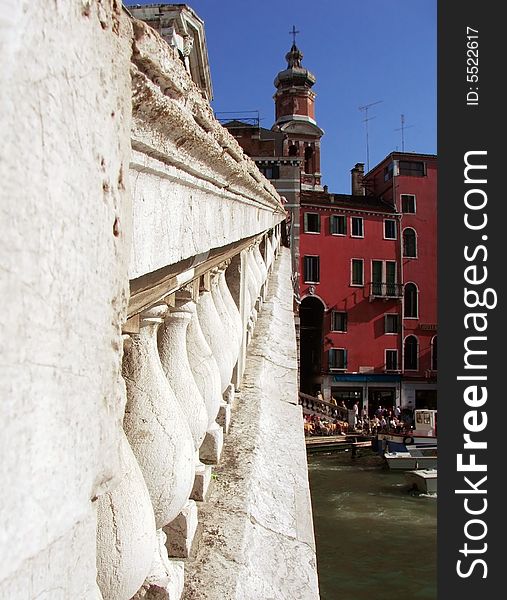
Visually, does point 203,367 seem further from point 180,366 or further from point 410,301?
point 410,301

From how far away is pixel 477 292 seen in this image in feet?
16.5

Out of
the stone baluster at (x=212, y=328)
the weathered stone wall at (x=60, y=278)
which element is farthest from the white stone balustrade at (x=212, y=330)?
the weathered stone wall at (x=60, y=278)

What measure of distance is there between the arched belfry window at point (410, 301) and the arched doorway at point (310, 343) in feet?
11.5

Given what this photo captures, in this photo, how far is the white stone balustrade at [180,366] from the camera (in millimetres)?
1372

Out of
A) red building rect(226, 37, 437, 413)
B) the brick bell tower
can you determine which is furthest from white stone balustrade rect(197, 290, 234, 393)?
the brick bell tower

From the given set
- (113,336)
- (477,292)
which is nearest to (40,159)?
(113,336)

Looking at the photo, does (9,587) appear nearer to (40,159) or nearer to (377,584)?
(40,159)

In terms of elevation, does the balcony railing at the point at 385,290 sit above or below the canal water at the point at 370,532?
above

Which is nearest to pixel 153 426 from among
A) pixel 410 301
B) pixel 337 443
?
pixel 337 443

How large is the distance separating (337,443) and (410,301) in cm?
805

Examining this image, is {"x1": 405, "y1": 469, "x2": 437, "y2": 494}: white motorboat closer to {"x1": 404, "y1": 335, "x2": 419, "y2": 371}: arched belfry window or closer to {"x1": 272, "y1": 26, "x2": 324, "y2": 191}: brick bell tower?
{"x1": 404, "y1": 335, "x2": 419, "y2": 371}: arched belfry window

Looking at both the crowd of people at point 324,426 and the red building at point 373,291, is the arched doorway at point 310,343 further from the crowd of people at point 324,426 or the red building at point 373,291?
the crowd of people at point 324,426

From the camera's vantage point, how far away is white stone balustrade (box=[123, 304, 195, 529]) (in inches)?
43.4

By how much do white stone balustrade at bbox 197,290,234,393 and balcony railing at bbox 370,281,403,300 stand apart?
83.4ft
